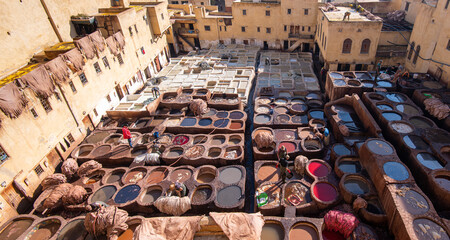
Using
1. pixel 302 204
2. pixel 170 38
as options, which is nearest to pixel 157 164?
pixel 302 204

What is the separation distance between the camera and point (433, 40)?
19219 millimetres

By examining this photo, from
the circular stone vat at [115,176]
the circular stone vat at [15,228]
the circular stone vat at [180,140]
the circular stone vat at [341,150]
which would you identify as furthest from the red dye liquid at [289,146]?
the circular stone vat at [15,228]

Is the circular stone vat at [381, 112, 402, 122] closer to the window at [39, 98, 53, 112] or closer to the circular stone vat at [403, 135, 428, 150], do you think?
the circular stone vat at [403, 135, 428, 150]

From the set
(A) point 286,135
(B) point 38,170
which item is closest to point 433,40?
(A) point 286,135

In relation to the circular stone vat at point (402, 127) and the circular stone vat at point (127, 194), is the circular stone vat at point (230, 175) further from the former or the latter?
the circular stone vat at point (402, 127)

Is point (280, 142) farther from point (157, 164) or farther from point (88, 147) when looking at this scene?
point (88, 147)

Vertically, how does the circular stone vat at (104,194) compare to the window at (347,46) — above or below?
below

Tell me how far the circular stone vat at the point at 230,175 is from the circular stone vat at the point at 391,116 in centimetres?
1008

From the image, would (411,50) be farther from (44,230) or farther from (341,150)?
(44,230)

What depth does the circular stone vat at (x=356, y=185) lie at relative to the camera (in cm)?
1234

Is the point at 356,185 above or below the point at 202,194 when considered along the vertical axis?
above

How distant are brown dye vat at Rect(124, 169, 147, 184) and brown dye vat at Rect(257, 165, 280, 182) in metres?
7.30

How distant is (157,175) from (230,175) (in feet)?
15.1

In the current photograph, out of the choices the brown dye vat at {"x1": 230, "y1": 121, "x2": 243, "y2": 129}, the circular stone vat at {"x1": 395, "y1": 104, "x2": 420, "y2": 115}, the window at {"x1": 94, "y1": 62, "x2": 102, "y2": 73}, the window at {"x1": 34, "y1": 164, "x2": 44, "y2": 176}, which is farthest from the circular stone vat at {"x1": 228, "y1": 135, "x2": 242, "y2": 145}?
the window at {"x1": 94, "y1": 62, "x2": 102, "y2": 73}
